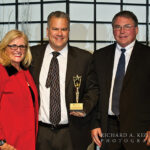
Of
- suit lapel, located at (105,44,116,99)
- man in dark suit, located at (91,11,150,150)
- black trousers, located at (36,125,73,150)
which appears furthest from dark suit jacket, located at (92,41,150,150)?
black trousers, located at (36,125,73,150)

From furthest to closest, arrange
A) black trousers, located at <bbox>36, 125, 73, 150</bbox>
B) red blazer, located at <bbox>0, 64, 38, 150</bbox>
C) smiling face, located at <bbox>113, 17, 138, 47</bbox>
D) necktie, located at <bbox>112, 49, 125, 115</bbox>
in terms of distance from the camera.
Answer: smiling face, located at <bbox>113, 17, 138, 47</bbox>
necktie, located at <bbox>112, 49, 125, 115</bbox>
black trousers, located at <bbox>36, 125, 73, 150</bbox>
red blazer, located at <bbox>0, 64, 38, 150</bbox>

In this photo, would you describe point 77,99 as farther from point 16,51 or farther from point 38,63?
point 16,51

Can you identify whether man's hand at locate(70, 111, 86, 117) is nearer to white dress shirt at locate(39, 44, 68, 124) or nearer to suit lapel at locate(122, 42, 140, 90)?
white dress shirt at locate(39, 44, 68, 124)

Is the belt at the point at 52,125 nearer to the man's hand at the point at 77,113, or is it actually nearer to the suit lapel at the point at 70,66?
the man's hand at the point at 77,113

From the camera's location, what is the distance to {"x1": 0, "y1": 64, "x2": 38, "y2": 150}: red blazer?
2.07 metres

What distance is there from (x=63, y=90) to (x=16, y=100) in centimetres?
42

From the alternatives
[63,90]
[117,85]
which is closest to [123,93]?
[117,85]

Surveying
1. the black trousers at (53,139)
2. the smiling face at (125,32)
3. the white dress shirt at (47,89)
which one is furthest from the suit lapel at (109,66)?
the black trousers at (53,139)

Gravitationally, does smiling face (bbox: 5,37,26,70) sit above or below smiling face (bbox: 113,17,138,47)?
below

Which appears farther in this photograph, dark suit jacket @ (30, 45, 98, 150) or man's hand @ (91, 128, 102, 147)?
man's hand @ (91, 128, 102, 147)

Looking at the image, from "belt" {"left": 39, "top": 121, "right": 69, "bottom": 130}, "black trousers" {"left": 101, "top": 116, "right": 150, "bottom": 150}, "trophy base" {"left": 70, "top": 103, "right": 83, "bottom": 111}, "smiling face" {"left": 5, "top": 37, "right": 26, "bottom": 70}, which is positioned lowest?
"black trousers" {"left": 101, "top": 116, "right": 150, "bottom": 150}

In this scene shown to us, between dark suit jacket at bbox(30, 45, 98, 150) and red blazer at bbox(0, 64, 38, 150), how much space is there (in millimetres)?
192

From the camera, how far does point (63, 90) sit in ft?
7.45

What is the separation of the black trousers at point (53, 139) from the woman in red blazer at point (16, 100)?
0.06m
